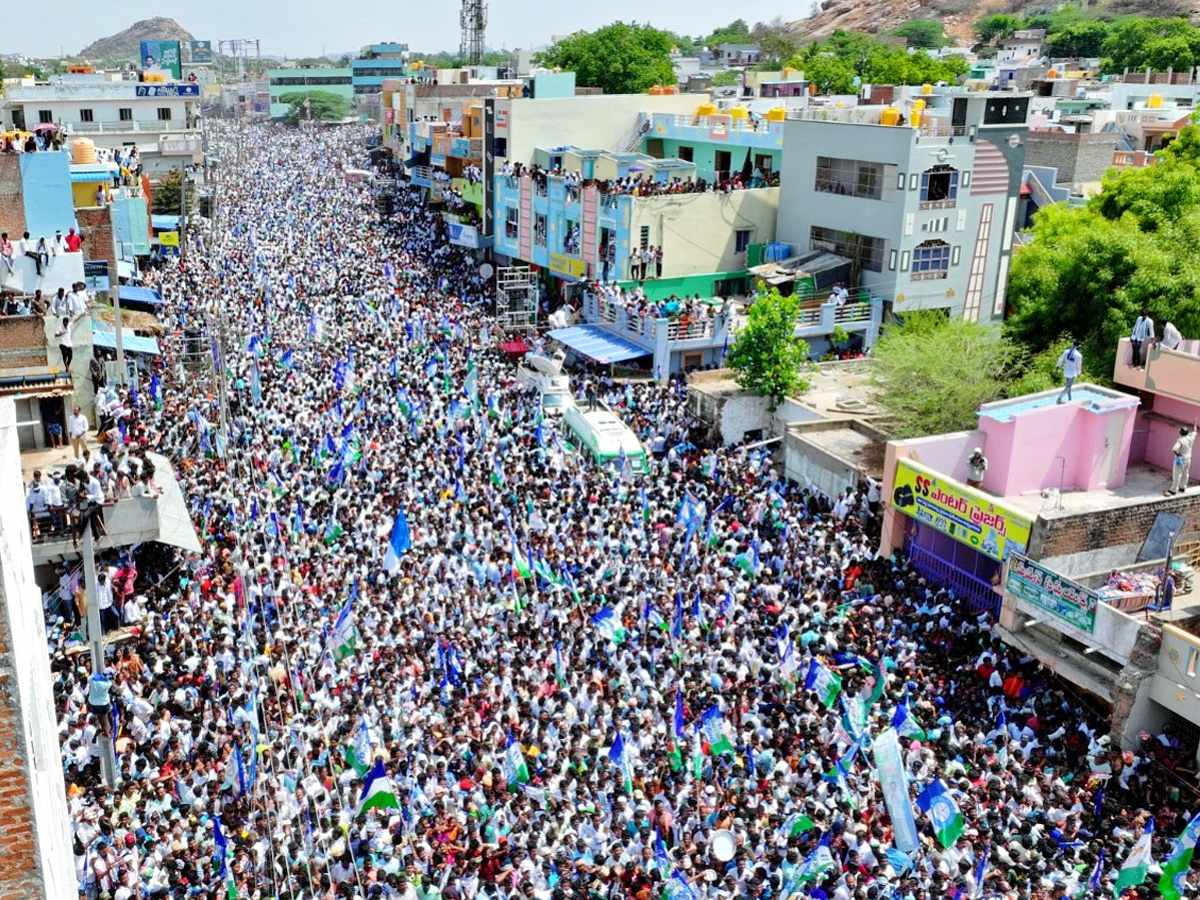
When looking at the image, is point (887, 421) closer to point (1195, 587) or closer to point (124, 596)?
point (1195, 587)

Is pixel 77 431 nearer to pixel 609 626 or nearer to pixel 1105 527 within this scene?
pixel 609 626

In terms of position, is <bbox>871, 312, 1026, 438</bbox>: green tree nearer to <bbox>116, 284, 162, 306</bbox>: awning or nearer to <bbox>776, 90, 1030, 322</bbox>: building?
<bbox>776, 90, 1030, 322</bbox>: building

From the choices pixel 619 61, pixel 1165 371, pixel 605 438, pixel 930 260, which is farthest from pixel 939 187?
pixel 619 61

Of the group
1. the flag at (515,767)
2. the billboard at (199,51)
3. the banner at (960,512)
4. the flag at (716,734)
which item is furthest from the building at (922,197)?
the billboard at (199,51)

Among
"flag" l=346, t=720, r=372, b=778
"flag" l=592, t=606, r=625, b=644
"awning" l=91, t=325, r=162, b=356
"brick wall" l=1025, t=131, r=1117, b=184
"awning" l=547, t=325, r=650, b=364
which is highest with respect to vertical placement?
"brick wall" l=1025, t=131, r=1117, b=184

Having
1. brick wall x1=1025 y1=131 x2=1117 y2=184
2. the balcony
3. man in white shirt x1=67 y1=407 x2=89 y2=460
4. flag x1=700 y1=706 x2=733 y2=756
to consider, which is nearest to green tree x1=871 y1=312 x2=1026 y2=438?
the balcony

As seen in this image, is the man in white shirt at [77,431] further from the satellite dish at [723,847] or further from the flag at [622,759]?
Answer: the satellite dish at [723,847]
